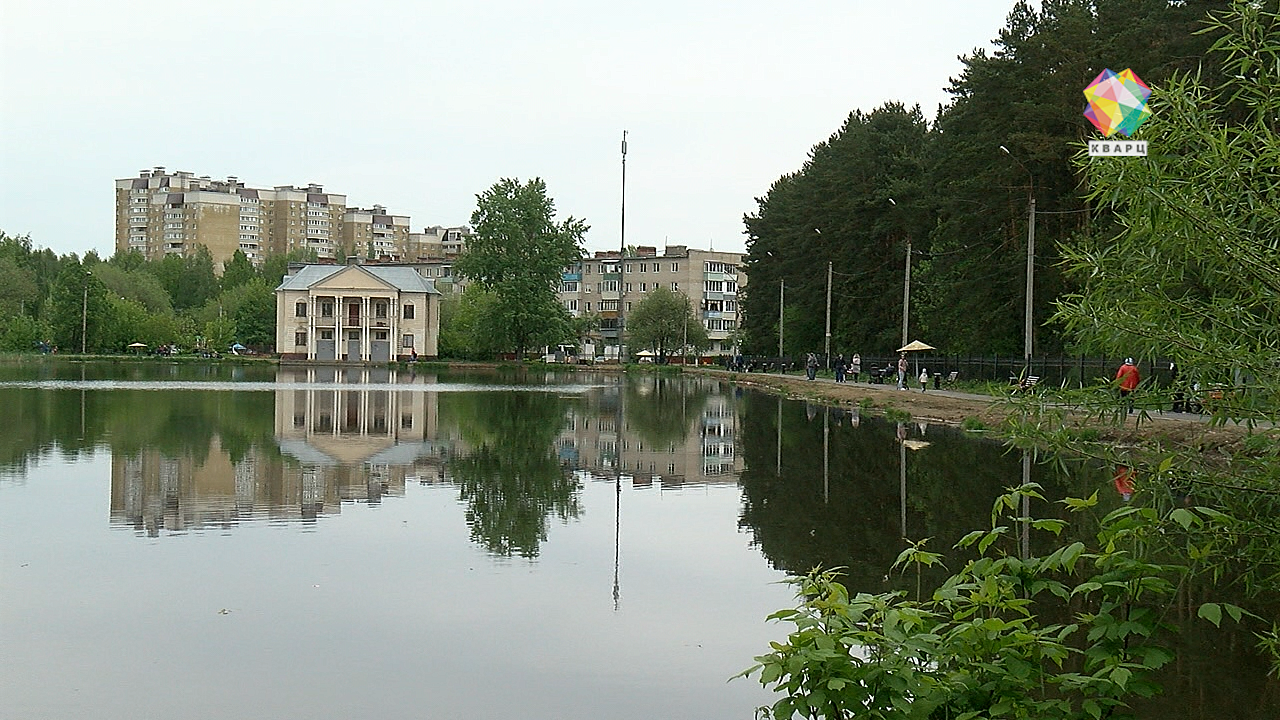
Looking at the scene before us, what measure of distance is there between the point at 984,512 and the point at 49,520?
412 inches

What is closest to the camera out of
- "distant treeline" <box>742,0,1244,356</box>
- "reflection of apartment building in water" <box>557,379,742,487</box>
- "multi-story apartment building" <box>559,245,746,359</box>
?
"reflection of apartment building in water" <box>557,379,742,487</box>

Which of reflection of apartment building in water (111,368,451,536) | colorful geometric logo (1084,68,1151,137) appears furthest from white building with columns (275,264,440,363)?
colorful geometric logo (1084,68,1151,137)

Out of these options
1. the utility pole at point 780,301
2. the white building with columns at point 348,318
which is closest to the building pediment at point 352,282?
the white building with columns at point 348,318

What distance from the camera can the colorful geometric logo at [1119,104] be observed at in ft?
21.9

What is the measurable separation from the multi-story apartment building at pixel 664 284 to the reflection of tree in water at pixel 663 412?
7915 cm

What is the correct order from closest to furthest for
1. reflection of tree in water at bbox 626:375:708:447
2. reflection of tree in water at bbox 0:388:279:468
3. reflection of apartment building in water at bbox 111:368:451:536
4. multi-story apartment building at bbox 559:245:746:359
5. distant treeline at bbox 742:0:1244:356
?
1. reflection of apartment building in water at bbox 111:368:451:536
2. reflection of tree in water at bbox 0:388:279:468
3. reflection of tree in water at bbox 626:375:708:447
4. distant treeline at bbox 742:0:1244:356
5. multi-story apartment building at bbox 559:245:746:359

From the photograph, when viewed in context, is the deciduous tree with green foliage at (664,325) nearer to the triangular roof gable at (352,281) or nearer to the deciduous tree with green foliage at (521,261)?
the deciduous tree with green foliage at (521,261)

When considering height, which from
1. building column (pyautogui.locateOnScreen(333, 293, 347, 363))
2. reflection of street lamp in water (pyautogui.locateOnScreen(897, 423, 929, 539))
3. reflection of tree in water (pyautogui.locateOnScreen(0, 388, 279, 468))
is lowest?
reflection of street lamp in water (pyautogui.locateOnScreen(897, 423, 929, 539))

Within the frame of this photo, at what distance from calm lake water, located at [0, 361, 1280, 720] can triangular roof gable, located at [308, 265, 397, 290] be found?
9602 centimetres

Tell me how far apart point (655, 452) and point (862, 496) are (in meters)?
8.60

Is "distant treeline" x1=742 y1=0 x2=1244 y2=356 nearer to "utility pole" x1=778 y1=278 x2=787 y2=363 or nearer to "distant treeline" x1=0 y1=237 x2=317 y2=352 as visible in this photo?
"utility pole" x1=778 y1=278 x2=787 y2=363

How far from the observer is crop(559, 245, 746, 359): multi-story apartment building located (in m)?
146

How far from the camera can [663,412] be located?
4197 cm

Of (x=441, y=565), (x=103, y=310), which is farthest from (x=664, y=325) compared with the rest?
(x=441, y=565)
